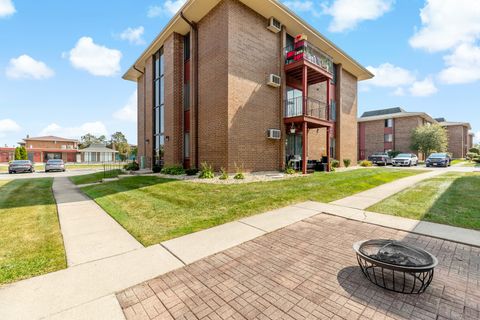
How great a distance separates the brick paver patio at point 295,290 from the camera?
92.0 inches

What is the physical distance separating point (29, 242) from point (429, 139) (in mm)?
44361

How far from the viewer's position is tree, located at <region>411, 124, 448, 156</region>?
109ft

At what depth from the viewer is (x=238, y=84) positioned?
12.0m

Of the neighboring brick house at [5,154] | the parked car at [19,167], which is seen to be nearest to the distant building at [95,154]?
the neighboring brick house at [5,154]

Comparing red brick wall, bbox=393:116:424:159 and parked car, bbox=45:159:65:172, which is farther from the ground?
red brick wall, bbox=393:116:424:159

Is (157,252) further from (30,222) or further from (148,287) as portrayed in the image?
(30,222)

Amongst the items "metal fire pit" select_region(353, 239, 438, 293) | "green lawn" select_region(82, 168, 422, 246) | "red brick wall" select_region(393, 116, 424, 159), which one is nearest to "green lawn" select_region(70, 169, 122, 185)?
"green lawn" select_region(82, 168, 422, 246)

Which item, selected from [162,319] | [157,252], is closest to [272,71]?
[157,252]

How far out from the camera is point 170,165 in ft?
50.1

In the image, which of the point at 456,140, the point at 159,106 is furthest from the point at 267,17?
the point at 456,140

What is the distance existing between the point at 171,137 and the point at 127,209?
9.07 meters

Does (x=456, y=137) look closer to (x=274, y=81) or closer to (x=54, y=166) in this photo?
(x=274, y=81)

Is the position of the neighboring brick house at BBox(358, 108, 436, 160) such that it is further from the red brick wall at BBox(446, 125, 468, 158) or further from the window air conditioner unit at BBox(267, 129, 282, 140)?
the window air conditioner unit at BBox(267, 129, 282, 140)

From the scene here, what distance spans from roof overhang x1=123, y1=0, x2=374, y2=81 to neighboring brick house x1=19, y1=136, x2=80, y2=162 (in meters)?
51.9
